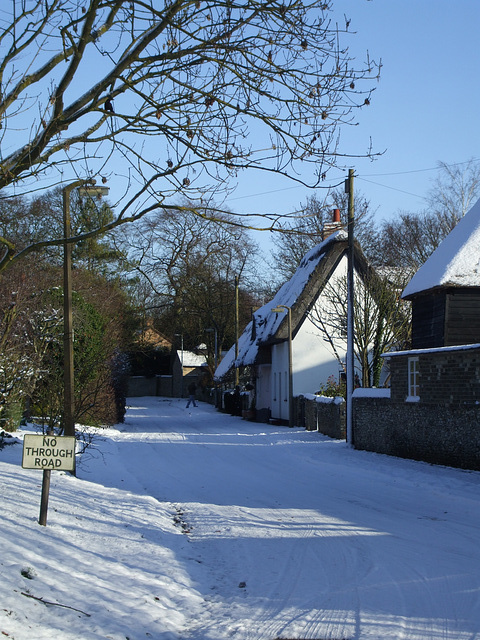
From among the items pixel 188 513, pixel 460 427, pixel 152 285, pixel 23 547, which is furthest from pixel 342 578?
pixel 152 285

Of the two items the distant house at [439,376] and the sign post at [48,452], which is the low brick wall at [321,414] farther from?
the sign post at [48,452]

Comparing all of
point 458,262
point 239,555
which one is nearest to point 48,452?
point 239,555

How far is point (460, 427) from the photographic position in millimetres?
16781

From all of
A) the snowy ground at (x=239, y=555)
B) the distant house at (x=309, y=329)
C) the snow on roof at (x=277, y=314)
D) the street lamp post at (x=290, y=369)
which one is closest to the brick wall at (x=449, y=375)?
the snowy ground at (x=239, y=555)

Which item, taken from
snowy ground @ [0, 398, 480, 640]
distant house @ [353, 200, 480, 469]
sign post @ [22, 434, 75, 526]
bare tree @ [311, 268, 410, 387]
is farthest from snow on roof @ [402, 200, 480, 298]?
sign post @ [22, 434, 75, 526]

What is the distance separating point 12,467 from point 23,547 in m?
5.87

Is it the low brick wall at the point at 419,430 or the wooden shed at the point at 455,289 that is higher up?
the wooden shed at the point at 455,289

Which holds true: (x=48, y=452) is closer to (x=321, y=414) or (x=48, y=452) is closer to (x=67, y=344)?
(x=67, y=344)

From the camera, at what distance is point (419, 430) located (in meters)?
18.8

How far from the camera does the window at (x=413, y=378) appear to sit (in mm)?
19453

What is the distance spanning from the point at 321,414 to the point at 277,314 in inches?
387

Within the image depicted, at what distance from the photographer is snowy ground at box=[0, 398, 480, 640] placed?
238 inches

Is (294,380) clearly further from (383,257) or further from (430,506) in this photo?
(430,506)

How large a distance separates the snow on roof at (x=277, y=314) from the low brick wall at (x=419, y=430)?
11.9 metres
